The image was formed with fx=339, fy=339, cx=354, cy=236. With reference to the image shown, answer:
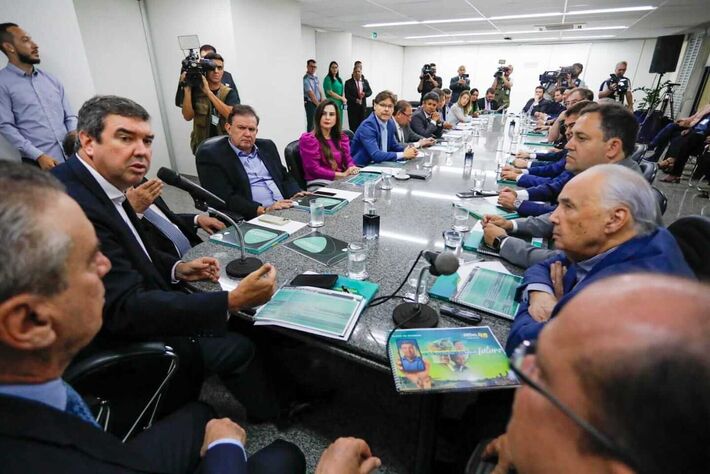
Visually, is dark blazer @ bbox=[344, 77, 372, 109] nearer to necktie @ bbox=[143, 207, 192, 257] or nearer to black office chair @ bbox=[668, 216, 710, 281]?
necktie @ bbox=[143, 207, 192, 257]

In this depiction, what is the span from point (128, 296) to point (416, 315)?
955 millimetres

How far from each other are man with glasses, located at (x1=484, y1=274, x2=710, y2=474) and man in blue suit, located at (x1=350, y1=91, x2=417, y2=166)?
3.34 metres

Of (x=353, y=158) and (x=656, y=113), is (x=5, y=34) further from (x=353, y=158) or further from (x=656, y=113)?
(x=656, y=113)

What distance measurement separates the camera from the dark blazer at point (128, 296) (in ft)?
3.62

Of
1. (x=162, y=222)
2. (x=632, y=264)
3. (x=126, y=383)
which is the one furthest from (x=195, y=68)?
(x=632, y=264)

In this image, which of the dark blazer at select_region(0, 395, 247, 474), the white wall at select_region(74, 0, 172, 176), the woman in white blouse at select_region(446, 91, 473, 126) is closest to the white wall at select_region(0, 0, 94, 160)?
the white wall at select_region(74, 0, 172, 176)

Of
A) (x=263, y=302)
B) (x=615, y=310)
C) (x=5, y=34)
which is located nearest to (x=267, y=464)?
(x=263, y=302)

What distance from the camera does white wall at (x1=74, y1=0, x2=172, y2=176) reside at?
13.8 ft

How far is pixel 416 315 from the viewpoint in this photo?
1.12 m

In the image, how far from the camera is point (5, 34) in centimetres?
261

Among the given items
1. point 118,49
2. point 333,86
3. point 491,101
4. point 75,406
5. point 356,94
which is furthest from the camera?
point 491,101

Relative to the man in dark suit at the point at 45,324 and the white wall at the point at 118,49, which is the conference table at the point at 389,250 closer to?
the man in dark suit at the point at 45,324

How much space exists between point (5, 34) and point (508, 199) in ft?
12.8

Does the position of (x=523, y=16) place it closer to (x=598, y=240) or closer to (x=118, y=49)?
(x=118, y=49)
